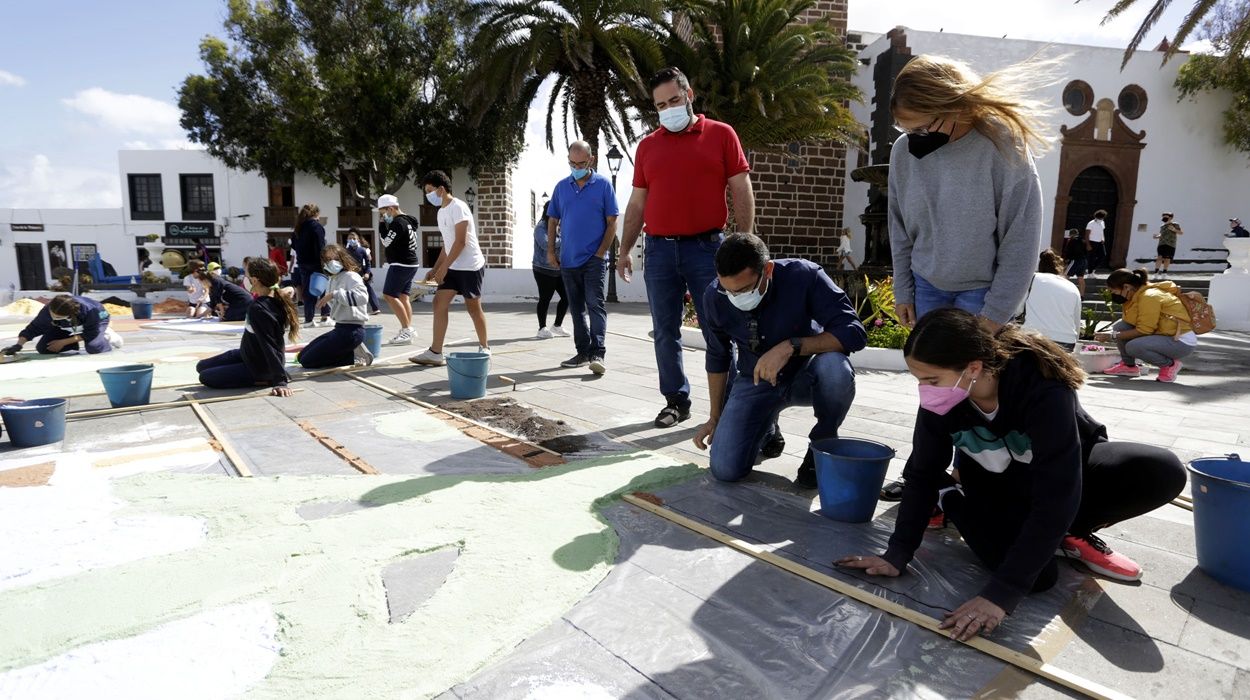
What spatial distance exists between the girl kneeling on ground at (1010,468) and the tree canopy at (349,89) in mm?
20156

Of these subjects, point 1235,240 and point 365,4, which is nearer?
point 1235,240

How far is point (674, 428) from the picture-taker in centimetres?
388

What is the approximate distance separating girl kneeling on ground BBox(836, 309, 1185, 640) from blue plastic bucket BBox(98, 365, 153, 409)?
4.20 meters

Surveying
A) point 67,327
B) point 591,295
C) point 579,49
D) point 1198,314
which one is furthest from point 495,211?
point 1198,314

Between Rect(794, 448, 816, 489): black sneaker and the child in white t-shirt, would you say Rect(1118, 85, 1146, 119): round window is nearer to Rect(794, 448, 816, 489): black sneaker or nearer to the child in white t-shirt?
the child in white t-shirt

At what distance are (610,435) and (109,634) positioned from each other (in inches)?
91.4

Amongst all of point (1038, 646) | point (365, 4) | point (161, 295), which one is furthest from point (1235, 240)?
point (161, 295)

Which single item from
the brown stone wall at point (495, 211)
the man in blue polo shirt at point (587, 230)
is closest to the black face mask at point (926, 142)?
the man in blue polo shirt at point (587, 230)

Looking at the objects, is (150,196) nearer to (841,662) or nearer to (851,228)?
(851,228)

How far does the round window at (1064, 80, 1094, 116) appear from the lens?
57.3ft

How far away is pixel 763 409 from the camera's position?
285 cm

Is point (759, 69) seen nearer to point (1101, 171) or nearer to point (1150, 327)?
point (1150, 327)

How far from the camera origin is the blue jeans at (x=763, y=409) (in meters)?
2.83

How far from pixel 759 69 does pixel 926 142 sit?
11.4 meters
